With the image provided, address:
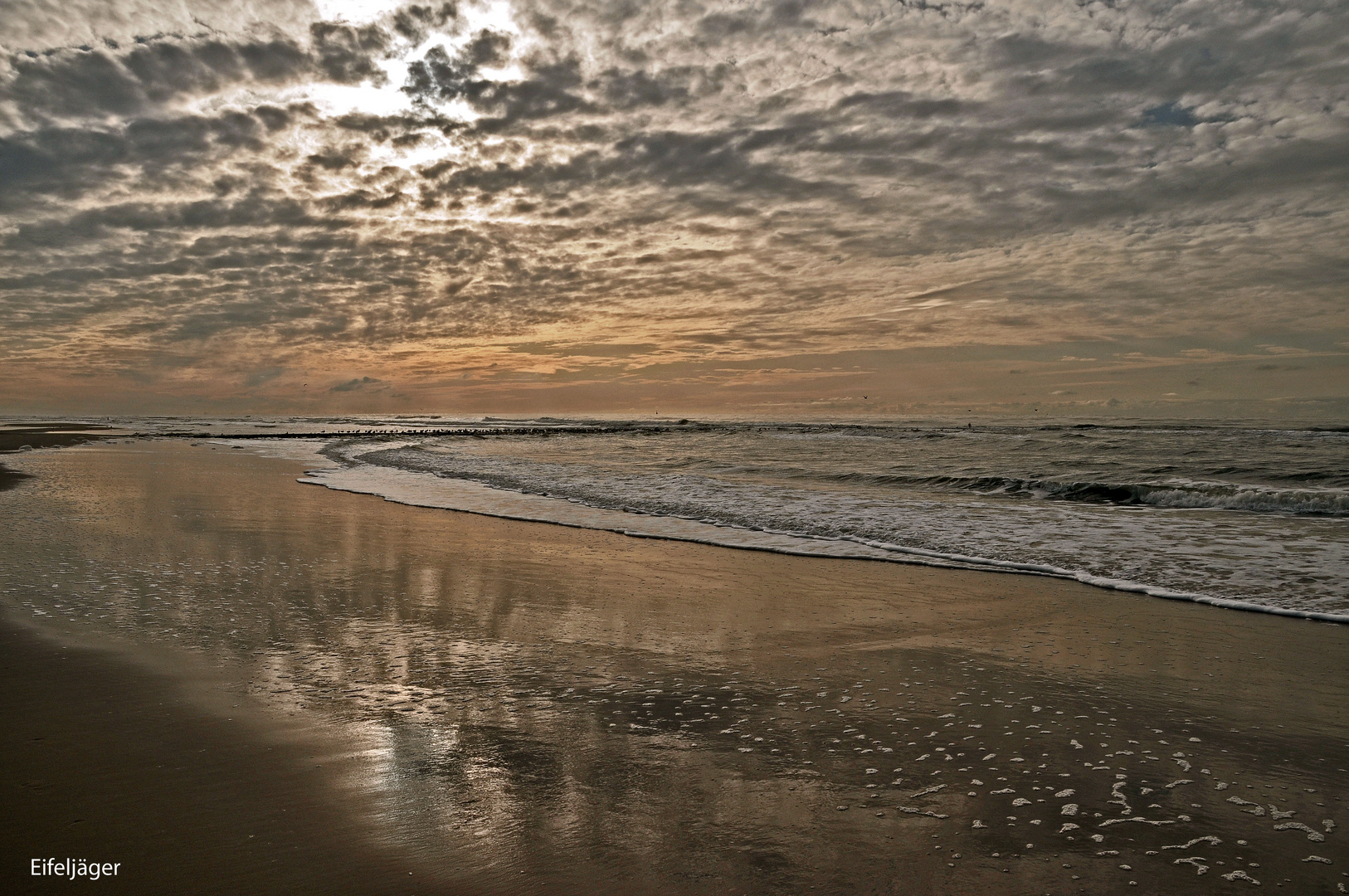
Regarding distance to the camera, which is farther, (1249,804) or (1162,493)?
(1162,493)

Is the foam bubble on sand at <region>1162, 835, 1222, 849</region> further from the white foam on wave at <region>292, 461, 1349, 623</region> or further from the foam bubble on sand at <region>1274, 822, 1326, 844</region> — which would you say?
the white foam on wave at <region>292, 461, 1349, 623</region>

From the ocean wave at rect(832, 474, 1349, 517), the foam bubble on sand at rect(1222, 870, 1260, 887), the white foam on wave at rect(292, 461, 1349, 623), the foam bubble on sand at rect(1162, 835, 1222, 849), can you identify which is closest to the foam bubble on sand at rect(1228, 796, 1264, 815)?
the foam bubble on sand at rect(1162, 835, 1222, 849)

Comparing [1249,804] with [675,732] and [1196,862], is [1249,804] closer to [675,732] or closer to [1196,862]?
[1196,862]

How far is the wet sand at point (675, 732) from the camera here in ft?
11.3

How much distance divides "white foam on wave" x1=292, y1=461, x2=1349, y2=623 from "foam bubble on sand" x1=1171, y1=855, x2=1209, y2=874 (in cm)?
651

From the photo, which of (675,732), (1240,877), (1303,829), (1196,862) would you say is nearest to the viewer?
(1240,877)

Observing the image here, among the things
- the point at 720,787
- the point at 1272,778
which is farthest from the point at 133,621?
the point at 1272,778

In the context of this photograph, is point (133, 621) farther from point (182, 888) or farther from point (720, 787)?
point (720, 787)

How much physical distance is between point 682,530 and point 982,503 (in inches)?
339

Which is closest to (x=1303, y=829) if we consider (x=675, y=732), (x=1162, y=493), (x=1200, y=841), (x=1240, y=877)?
(x=1200, y=841)

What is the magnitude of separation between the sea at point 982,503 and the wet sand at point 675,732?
2130mm

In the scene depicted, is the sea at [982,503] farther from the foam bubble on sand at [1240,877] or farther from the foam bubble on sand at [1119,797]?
the foam bubble on sand at [1240,877]

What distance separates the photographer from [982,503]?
18.4 m

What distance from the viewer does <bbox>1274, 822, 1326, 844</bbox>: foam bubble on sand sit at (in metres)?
3.70
